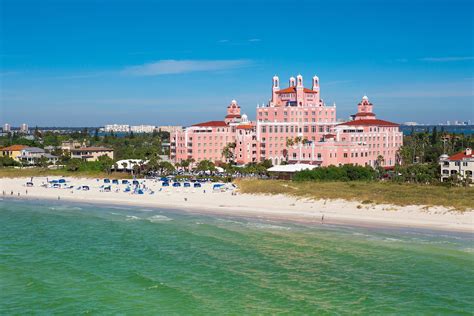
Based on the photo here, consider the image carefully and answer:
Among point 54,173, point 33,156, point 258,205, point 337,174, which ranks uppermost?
point 33,156

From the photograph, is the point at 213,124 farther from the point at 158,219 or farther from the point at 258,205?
the point at 158,219

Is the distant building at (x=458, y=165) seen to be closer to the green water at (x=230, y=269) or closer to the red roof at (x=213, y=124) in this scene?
the green water at (x=230, y=269)

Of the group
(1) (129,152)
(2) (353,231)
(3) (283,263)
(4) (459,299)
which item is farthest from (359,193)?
(1) (129,152)

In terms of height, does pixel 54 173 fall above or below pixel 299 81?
below

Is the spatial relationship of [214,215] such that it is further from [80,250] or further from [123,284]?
[123,284]

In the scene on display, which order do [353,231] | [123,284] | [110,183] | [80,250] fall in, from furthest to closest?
[110,183] → [353,231] → [80,250] → [123,284]

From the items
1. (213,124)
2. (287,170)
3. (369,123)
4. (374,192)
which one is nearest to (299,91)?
(369,123)

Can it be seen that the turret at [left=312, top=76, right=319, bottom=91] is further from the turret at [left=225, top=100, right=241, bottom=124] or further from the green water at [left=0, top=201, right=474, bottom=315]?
the green water at [left=0, top=201, right=474, bottom=315]
